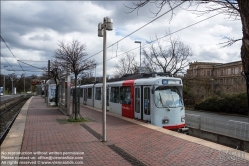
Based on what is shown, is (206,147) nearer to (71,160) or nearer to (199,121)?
(71,160)

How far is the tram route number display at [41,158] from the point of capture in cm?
596

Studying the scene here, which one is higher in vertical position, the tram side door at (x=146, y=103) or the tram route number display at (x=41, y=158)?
the tram side door at (x=146, y=103)

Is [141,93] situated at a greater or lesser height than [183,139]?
greater

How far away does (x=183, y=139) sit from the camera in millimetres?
8570

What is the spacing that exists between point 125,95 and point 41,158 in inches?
363

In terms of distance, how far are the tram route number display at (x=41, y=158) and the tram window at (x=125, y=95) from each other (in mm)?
8023

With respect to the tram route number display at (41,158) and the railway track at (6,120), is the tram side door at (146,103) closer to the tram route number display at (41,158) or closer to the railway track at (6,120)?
the tram route number display at (41,158)

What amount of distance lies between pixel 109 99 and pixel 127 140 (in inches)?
386

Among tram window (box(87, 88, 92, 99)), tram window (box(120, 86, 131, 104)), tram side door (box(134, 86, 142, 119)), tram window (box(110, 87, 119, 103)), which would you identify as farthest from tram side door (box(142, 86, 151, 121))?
tram window (box(87, 88, 92, 99))

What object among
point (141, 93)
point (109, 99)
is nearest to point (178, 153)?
point (141, 93)

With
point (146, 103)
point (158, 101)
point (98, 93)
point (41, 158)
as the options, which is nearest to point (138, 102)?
point (146, 103)

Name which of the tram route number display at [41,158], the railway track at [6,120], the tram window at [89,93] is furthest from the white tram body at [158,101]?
the tram window at [89,93]

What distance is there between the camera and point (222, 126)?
459 inches

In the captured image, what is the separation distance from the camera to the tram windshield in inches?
474
